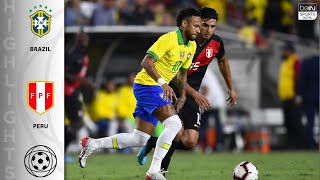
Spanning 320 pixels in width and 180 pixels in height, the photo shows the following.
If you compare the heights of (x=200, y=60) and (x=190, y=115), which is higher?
(x=200, y=60)

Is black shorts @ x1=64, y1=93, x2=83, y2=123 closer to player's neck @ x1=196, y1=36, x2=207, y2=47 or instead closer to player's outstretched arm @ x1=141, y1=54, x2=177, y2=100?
player's neck @ x1=196, y1=36, x2=207, y2=47

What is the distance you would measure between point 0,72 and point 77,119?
7358 mm

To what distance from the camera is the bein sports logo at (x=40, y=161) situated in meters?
7.48

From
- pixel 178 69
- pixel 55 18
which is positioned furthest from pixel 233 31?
pixel 55 18

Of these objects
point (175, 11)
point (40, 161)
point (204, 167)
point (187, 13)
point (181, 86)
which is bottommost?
point (204, 167)

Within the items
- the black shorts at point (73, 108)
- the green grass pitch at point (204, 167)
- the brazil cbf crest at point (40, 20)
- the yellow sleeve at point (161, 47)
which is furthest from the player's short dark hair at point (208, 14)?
the black shorts at point (73, 108)

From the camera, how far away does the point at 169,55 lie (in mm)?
9648

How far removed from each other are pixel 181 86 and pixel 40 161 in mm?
2813

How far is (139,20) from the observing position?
57.0 feet

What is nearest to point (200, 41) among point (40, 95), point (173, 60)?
point (173, 60)

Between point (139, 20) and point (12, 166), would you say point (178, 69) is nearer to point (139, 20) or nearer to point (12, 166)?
point (12, 166)

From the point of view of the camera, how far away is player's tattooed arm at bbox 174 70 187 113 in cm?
997

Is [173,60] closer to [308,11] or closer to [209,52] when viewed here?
[209,52]

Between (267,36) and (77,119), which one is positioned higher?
(267,36)
